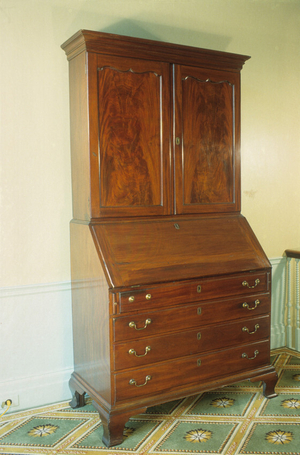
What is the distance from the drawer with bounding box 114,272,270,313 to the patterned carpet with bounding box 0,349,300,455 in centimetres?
74

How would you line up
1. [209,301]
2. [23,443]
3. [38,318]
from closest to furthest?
[23,443] < [209,301] < [38,318]

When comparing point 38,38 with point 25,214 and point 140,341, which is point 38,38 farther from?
point 140,341

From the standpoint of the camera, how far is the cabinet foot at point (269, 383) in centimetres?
299

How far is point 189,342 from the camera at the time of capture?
2662 mm

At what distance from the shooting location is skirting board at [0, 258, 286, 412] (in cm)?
284

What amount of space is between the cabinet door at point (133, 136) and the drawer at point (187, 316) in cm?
61

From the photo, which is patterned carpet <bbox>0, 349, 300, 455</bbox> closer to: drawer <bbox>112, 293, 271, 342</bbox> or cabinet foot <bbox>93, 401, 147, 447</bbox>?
cabinet foot <bbox>93, 401, 147, 447</bbox>

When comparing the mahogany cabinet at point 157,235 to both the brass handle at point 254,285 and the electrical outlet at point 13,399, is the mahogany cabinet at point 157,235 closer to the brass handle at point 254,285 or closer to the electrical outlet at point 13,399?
the brass handle at point 254,285

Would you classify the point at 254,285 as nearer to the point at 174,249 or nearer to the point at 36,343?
the point at 174,249

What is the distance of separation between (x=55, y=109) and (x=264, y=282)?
176cm

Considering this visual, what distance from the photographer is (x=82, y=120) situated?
263 cm

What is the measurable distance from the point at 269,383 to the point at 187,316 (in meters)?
0.87

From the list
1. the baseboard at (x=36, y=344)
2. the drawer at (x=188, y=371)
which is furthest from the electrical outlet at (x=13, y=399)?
the drawer at (x=188, y=371)

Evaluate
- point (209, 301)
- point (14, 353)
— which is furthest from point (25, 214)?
point (209, 301)
